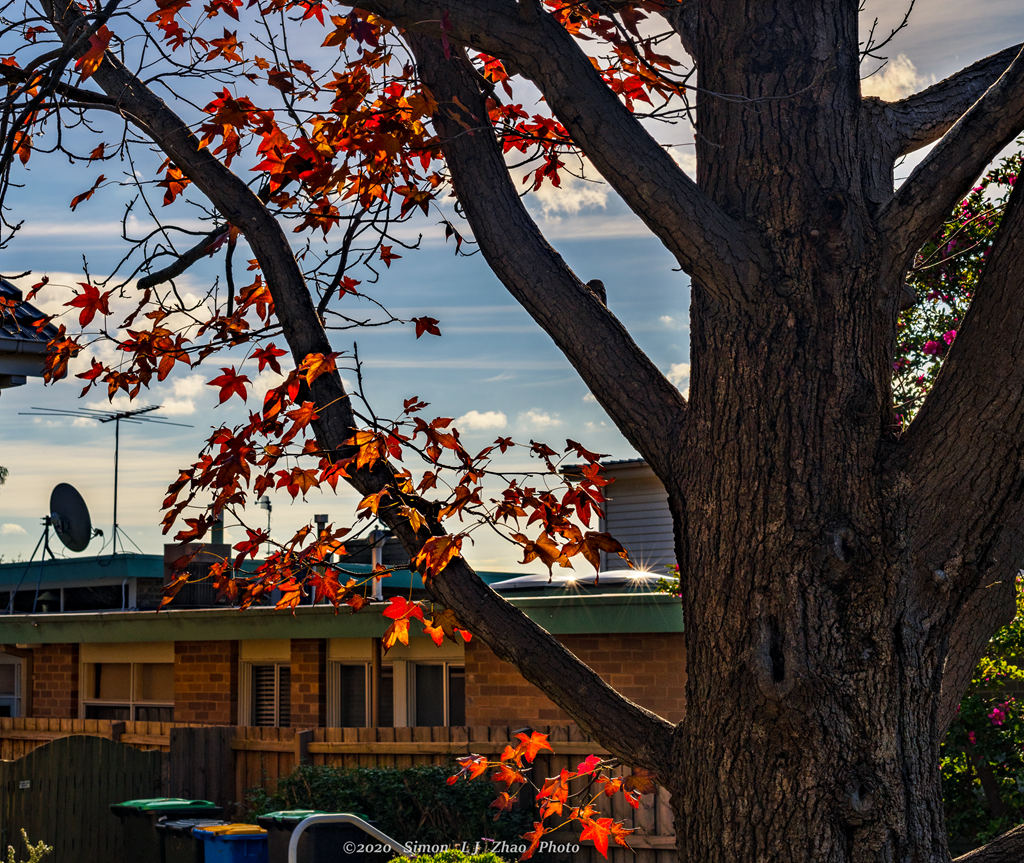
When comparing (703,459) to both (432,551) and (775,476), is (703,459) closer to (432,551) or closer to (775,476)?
(775,476)

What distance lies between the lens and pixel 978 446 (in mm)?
2809

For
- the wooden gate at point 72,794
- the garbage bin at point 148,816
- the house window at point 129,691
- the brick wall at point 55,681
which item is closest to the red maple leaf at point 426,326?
the garbage bin at point 148,816

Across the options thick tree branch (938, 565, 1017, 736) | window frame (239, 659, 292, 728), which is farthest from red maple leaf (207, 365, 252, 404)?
window frame (239, 659, 292, 728)

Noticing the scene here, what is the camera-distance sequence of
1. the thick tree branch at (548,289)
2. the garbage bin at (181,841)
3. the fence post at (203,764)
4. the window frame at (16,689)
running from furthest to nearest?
the window frame at (16,689)
the fence post at (203,764)
the garbage bin at (181,841)
the thick tree branch at (548,289)

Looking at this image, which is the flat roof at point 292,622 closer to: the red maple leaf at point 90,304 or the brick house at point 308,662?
the brick house at point 308,662

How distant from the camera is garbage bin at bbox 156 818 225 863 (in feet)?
32.0

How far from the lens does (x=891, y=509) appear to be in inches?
112

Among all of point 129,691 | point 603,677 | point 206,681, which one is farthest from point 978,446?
point 129,691

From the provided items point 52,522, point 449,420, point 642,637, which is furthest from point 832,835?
point 52,522

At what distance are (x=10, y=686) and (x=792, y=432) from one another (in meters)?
20.2

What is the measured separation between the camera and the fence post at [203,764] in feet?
39.7

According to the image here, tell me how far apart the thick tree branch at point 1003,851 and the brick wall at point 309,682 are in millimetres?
12799

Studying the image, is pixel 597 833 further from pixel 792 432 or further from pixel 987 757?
pixel 987 757

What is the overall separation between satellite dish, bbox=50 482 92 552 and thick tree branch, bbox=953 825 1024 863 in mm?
19399
